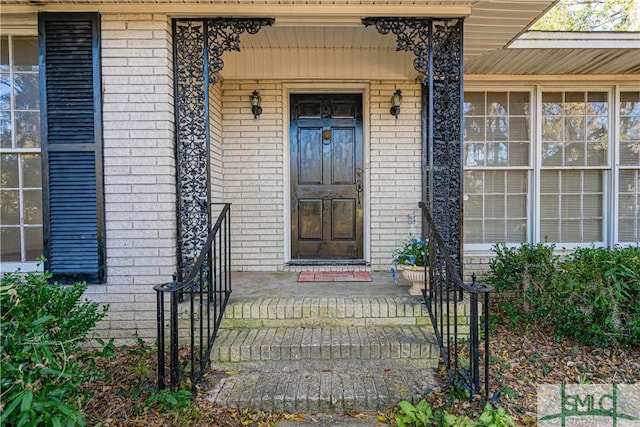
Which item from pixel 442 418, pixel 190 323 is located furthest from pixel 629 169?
pixel 190 323

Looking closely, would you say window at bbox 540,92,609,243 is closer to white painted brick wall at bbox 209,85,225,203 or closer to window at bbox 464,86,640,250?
window at bbox 464,86,640,250

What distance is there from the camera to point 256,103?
14.6 ft

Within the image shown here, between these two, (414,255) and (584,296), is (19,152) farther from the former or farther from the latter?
(584,296)

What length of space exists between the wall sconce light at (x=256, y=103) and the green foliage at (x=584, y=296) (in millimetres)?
3225

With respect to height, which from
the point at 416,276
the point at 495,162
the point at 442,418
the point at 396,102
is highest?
the point at 396,102

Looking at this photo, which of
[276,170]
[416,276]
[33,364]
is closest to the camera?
[33,364]

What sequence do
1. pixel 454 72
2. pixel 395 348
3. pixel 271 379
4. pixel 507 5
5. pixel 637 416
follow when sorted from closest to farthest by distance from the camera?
pixel 637 416 → pixel 271 379 → pixel 395 348 → pixel 507 5 → pixel 454 72

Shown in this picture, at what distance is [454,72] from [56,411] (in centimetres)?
352

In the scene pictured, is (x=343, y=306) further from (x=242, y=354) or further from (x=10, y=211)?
(x=10, y=211)

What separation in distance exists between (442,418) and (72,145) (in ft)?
11.0

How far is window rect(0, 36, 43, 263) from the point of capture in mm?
3592

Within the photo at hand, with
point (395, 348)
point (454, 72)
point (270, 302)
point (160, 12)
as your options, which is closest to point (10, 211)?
point (160, 12)

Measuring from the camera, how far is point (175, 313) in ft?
7.96

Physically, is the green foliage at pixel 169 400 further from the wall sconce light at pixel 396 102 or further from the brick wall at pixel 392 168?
the wall sconce light at pixel 396 102
